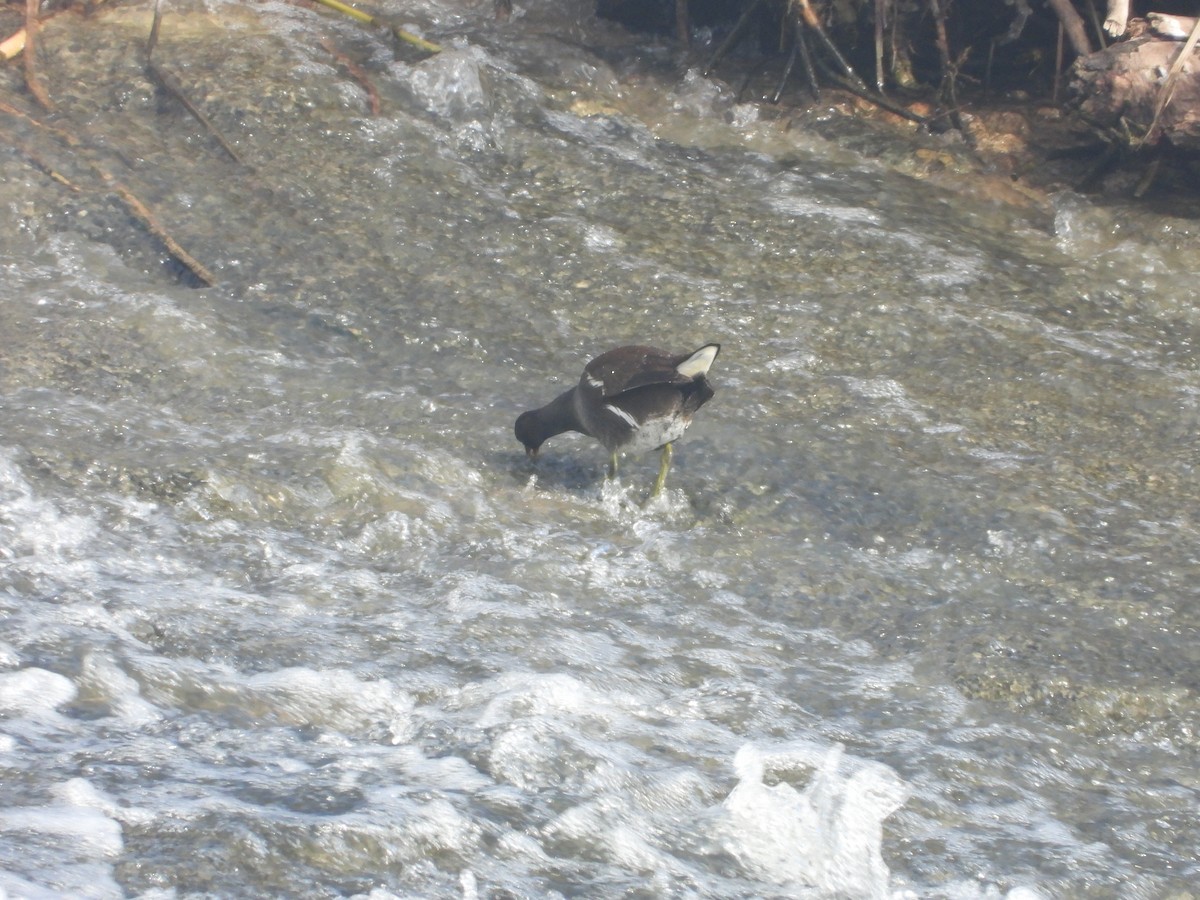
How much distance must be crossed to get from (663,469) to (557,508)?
1.29 feet

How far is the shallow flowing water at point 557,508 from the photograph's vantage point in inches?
106

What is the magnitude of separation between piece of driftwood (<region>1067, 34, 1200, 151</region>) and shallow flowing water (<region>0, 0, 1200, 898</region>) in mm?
417

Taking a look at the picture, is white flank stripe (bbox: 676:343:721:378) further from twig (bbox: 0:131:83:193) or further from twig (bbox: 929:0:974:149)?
twig (bbox: 929:0:974:149)

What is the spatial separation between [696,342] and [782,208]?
3.88 feet

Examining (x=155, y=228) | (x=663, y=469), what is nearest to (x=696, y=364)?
(x=663, y=469)

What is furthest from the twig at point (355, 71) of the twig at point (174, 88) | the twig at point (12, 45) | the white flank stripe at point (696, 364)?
the white flank stripe at point (696, 364)

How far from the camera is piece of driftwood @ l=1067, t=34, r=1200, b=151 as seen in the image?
5852 millimetres

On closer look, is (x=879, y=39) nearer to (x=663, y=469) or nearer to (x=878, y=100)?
(x=878, y=100)

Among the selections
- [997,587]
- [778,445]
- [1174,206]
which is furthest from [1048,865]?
[1174,206]

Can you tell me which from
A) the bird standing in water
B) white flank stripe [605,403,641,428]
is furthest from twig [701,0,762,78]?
white flank stripe [605,403,641,428]

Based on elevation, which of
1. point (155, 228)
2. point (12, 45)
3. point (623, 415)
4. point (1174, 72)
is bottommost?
point (623, 415)

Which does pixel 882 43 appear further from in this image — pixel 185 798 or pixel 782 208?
pixel 185 798

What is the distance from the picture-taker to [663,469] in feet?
14.4

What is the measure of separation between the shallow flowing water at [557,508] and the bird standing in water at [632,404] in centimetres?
15
